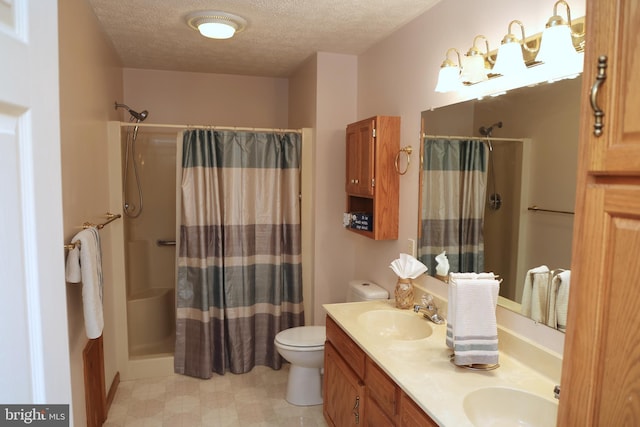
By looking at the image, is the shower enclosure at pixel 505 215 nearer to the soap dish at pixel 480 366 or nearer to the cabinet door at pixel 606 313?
the soap dish at pixel 480 366

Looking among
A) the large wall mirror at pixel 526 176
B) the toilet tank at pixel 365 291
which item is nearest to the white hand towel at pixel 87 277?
the toilet tank at pixel 365 291

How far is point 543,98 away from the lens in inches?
63.4

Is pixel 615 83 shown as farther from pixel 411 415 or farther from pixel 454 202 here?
pixel 454 202

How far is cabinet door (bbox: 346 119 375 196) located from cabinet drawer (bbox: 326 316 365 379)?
34.9 inches

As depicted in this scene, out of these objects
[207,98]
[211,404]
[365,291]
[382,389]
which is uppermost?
[207,98]

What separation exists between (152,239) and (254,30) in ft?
7.28

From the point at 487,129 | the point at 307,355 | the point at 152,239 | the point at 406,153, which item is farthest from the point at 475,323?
the point at 152,239

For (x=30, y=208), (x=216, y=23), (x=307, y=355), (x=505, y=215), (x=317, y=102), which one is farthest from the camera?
(x=317, y=102)

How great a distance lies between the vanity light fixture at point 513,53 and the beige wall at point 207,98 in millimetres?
2790

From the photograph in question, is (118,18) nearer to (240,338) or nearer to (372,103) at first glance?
(372,103)

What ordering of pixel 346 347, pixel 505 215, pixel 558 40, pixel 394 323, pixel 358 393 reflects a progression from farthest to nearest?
pixel 394 323 → pixel 346 347 → pixel 358 393 → pixel 505 215 → pixel 558 40

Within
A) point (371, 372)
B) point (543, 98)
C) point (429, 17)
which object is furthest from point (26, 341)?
point (429, 17)

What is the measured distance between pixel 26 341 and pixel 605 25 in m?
1.12

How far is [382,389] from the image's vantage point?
1.72 metres
